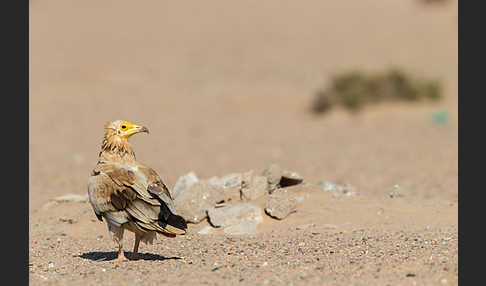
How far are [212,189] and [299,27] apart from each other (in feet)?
96.7

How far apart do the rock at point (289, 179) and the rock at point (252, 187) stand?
13.0 inches

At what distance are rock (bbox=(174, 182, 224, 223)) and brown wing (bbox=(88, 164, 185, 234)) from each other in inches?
91.9

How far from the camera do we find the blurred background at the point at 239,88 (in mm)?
14797

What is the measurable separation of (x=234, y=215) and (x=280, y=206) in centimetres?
61

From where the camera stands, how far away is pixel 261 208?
908 cm

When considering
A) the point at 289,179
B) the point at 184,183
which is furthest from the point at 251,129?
the point at 289,179

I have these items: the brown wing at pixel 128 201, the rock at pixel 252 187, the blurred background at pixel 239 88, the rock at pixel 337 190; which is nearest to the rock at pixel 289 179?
the rock at pixel 252 187

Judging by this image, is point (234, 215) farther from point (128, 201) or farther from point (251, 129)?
point (251, 129)

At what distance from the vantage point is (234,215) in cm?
877

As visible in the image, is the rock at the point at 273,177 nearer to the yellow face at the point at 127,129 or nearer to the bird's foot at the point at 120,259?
the yellow face at the point at 127,129

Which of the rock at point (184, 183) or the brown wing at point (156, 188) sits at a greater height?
the rock at point (184, 183)

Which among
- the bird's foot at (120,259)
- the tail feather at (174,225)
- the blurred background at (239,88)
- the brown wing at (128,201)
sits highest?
the blurred background at (239,88)

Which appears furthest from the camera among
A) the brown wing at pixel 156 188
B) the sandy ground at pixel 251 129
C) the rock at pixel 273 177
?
the rock at pixel 273 177

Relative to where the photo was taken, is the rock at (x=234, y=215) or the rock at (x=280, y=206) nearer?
the rock at (x=234, y=215)
